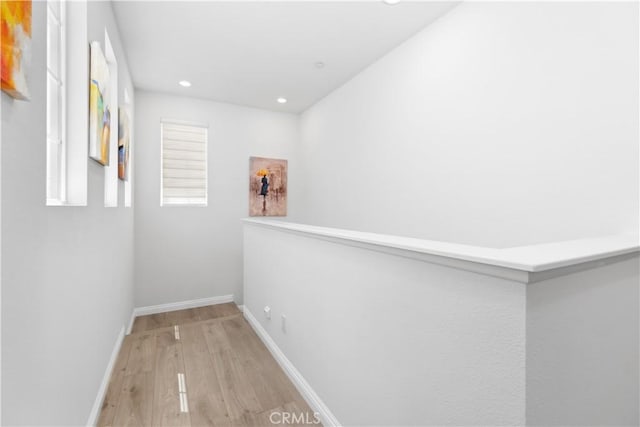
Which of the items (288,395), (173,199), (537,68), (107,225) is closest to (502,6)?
(537,68)

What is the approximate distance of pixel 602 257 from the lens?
2.65 ft

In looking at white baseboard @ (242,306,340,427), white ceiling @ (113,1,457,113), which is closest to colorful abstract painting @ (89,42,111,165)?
white ceiling @ (113,1,457,113)

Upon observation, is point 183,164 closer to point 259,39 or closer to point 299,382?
point 259,39

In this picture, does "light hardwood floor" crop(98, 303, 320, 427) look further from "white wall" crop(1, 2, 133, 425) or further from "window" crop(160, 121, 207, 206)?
"window" crop(160, 121, 207, 206)

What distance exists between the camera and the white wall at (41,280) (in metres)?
0.80

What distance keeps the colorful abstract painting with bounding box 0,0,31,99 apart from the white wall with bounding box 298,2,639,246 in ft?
7.20

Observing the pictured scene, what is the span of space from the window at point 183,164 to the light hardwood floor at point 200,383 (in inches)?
67.6

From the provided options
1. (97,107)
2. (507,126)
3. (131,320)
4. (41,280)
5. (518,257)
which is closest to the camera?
(518,257)

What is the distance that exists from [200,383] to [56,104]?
184 cm

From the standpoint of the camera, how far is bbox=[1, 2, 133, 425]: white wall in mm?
796

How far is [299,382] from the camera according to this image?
1.92 metres

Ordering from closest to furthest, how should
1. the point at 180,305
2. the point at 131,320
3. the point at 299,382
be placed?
the point at 299,382 → the point at 131,320 → the point at 180,305

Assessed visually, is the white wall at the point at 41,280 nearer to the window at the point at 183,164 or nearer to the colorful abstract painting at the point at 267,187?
the window at the point at 183,164

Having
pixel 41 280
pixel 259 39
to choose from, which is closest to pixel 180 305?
pixel 41 280
